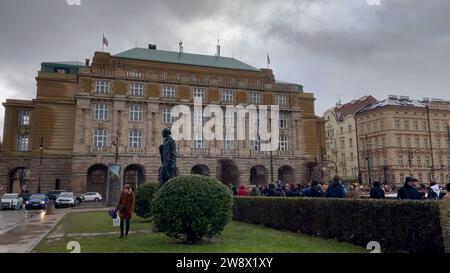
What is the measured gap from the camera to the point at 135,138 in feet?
163

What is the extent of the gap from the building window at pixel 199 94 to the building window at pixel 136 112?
7.90 m

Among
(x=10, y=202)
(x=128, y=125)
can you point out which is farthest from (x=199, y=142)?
(x=10, y=202)

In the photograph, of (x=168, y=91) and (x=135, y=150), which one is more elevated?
(x=168, y=91)

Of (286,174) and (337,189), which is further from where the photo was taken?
(286,174)

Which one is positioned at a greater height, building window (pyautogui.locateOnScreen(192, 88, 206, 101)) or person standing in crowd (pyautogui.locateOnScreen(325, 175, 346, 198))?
building window (pyautogui.locateOnScreen(192, 88, 206, 101))

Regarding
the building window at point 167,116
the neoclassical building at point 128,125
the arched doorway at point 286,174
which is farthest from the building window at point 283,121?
the building window at point 167,116

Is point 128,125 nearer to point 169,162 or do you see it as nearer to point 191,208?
point 169,162

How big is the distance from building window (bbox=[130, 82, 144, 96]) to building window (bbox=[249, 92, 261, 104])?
53.2 ft

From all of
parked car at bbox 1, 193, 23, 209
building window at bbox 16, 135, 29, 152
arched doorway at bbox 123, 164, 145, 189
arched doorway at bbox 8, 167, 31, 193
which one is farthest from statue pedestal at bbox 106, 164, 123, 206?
arched doorway at bbox 8, 167, 31, 193

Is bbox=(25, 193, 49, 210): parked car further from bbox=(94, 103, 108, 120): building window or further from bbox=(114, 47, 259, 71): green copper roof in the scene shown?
bbox=(114, 47, 259, 71): green copper roof

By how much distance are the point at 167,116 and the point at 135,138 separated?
17.6 ft

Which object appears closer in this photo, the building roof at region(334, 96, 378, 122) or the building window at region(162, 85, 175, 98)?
the building window at region(162, 85, 175, 98)

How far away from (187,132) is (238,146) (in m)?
7.66

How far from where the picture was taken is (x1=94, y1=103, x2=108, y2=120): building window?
48.2m
